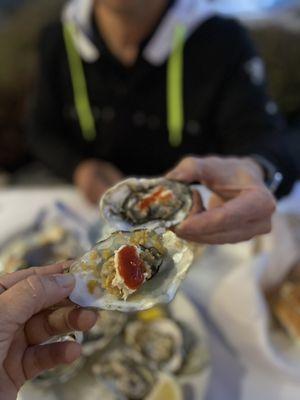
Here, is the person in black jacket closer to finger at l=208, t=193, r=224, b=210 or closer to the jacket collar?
the jacket collar

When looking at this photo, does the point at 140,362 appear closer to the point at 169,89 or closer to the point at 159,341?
the point at 159,341

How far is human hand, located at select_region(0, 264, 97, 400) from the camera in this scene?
1.25 feet

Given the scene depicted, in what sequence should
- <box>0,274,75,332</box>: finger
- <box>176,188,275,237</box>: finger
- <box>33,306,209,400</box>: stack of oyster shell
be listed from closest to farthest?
1. <box>0,274,75,332</box>: finger
2. <box>176,188,275,237</box>: finger
3. <box>33,306,209,400</box>: stack of oyster shell

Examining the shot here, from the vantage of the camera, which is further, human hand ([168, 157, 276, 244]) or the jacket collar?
the jacket collar

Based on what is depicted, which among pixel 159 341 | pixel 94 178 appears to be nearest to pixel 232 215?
pixel 159 341

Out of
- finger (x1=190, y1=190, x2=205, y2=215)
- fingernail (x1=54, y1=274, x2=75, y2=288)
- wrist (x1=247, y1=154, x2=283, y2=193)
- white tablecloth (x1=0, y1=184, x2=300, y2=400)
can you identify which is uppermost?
fingernail (x1=54, y1=274, x2=75, y2=288)

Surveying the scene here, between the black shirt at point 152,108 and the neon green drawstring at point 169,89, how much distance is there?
11 mm

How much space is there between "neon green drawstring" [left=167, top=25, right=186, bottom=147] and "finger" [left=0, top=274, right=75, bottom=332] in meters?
0.69

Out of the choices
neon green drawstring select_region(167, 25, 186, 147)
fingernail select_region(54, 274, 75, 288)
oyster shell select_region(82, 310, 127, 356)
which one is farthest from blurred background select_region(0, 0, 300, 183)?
fingernail select_region(54, 274, 75, 288)

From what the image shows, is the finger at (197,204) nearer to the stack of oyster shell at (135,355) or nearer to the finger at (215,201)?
the finger at (215,201)

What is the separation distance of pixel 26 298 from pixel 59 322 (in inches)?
2.6

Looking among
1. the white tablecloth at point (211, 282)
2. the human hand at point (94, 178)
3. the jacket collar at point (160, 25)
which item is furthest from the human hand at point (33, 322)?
the jacket collar at point (160, 25)

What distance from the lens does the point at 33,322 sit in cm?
44

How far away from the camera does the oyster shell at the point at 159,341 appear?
638 mm
